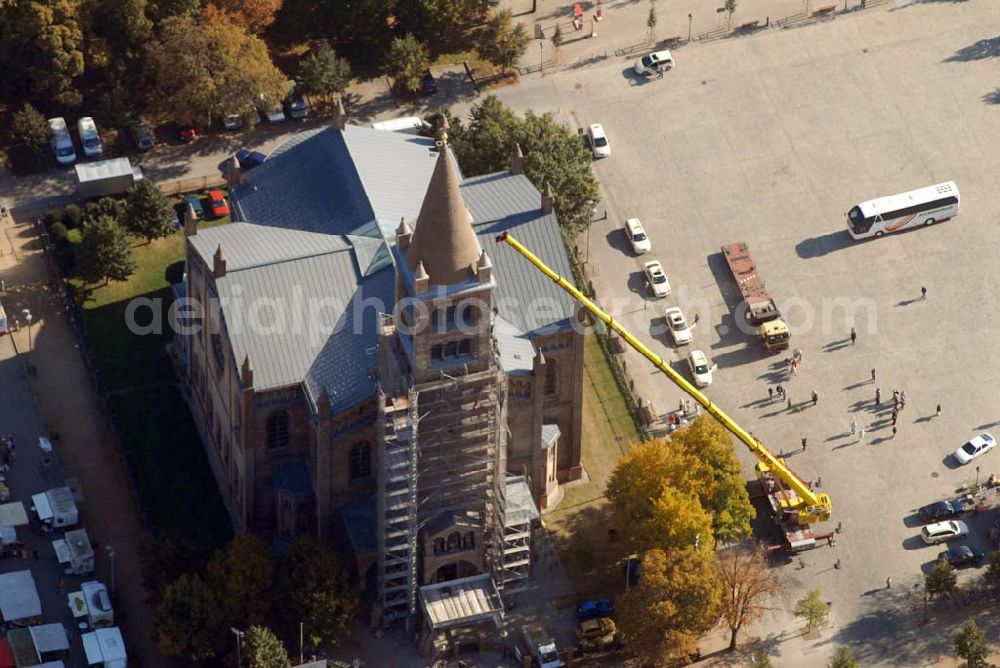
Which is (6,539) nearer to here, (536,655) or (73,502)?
(73,502)

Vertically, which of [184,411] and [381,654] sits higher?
[184,411]

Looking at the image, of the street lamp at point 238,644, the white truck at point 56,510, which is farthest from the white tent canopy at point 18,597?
the street lamp at point 238,644

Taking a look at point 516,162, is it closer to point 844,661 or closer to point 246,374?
point 246,374

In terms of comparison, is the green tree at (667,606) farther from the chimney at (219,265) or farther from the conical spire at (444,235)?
the chimney at (219,265)

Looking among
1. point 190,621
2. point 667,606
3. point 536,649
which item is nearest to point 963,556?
point 667,606

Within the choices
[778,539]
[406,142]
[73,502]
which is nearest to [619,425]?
[778,539]

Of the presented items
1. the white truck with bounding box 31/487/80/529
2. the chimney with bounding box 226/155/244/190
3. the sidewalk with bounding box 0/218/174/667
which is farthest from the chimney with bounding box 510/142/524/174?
the white truck with bounding box 31/487/80/529
